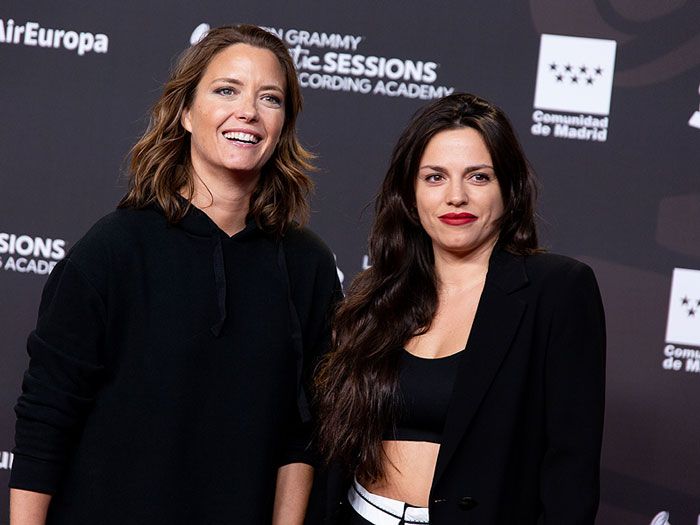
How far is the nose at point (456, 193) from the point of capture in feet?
6.93

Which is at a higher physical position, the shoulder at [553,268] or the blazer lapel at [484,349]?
the shoulder at [553,268]

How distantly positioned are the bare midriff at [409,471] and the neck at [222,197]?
605mm

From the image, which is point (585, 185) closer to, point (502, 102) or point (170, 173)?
point (502, 102)

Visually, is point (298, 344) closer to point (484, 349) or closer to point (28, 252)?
point (484, 349)

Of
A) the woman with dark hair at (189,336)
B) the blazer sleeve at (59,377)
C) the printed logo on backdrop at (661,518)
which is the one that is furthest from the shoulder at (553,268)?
the printed logo on backdrop at (661,518)

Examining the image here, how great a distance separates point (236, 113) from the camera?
2137mm

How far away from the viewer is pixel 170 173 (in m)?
2.20

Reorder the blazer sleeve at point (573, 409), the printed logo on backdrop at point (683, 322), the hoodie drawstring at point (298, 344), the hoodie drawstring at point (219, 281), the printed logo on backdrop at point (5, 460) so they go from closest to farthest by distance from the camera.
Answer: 1. the blazer sleeve at point (573, 409)
2. the hoodie drawstring at point (219, 281)
3. the hoodie drawstring at point (298, 344)
4. the printed logo on backdrop at point (683, 322)
5. the printed logo on backdrop at point (5, 460)

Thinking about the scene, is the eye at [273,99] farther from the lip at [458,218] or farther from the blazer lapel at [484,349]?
the blazer lapel at [484,349]

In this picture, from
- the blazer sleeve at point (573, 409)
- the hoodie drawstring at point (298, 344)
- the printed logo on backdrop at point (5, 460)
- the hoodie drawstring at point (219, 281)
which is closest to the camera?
the blazer sleeve at point (573, 409)

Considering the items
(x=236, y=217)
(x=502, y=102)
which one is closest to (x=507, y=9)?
(x=502, y=102)

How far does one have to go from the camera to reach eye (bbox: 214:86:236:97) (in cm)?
218

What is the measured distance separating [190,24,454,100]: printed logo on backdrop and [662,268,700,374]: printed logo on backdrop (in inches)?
41.2

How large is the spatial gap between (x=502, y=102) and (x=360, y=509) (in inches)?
67.9
